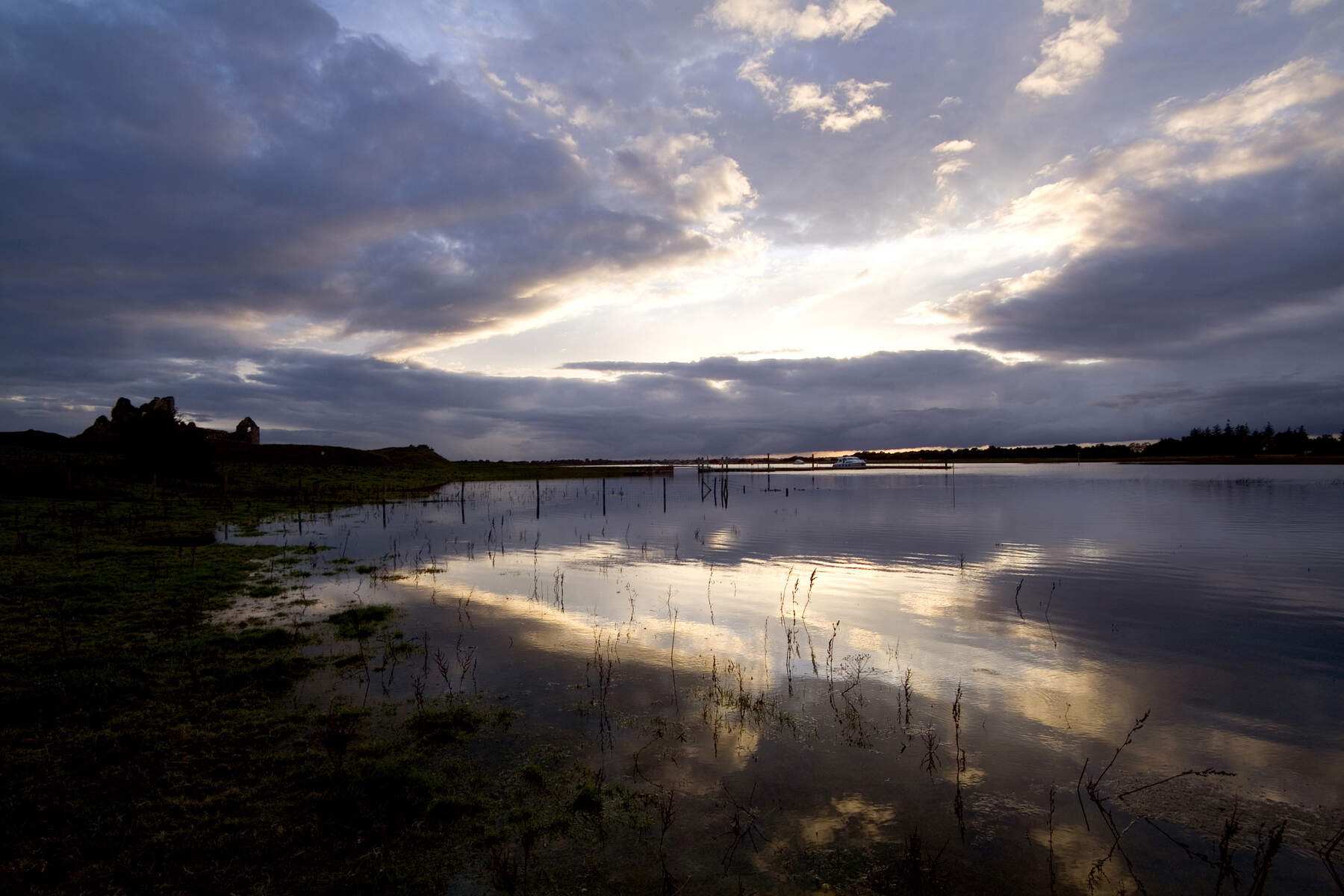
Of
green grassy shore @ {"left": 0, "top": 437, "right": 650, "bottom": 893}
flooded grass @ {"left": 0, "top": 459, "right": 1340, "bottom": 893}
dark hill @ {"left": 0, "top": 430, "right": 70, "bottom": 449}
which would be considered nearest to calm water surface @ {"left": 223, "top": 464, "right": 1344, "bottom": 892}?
flooded grass @ {"left": 0, "top": 459, "right": 1340, "bottom": 893}

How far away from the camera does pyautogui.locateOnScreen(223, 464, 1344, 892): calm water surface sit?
6.44 metres

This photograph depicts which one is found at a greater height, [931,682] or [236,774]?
[236,774]

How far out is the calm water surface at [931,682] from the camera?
644 centimetres

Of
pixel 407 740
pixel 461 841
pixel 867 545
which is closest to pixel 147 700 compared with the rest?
pixel 407 740

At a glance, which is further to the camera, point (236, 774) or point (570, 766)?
point (570, 766)

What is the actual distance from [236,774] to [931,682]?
10.7 m

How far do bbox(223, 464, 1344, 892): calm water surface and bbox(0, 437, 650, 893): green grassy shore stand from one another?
3.94 feet

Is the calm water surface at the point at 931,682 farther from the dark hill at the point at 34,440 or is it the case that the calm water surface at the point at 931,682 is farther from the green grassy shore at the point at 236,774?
the dark hill at the point at 34,440

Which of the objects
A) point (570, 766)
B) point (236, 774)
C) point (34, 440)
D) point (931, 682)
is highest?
point (34, 440)

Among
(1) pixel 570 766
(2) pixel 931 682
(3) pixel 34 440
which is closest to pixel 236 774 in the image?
(1) pixel 570 766

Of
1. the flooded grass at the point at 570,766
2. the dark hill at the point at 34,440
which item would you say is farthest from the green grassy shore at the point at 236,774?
the dark hill at the point at 34,440

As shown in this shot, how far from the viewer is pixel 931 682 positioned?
10.9 meters

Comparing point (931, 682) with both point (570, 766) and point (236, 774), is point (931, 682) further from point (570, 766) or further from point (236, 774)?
point (236, 774)

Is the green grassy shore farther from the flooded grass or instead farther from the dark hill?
the dark hill
